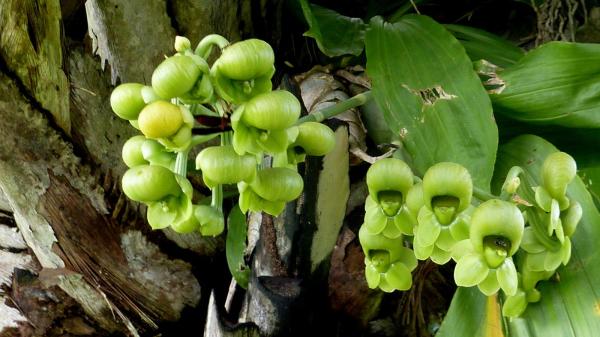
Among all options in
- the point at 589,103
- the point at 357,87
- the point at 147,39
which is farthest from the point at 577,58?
the point at 147,39

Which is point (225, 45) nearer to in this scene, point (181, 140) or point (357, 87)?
point (181, 140)

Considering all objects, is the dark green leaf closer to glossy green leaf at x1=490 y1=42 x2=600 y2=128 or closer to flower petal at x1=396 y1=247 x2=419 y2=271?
glossy green leaf at x1=490 y1=42 x2=600 y2=128

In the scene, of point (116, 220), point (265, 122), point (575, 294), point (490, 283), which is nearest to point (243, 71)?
point (265, 122)

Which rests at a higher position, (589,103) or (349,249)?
(589,103)

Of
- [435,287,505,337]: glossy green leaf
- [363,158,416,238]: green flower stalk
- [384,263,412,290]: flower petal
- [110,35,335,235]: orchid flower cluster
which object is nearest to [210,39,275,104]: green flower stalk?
[110,35,335,235]: orchid flower cluster

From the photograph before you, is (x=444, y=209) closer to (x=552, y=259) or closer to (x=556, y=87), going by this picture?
(x=552, y=259)

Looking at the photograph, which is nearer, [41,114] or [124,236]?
[41,114]

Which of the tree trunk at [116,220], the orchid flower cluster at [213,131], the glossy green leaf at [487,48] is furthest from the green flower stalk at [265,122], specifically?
the glossy green leaf at [487,48]
